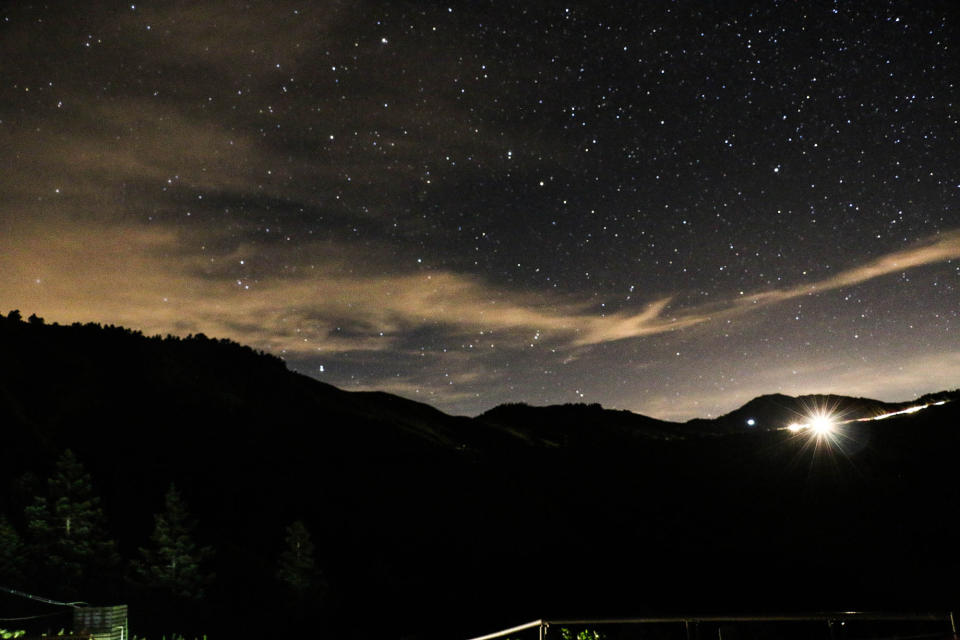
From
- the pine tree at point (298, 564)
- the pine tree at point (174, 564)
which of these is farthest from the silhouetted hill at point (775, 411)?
the pine tree at point (174, 564)

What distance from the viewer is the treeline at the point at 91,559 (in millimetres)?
20547

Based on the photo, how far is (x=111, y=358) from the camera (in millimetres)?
54562

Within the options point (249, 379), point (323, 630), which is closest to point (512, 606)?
point (323, 630)

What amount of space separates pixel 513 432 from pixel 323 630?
53.1m

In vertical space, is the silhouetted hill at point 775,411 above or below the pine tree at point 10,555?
above

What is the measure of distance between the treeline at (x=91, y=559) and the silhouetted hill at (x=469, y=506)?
31 cm

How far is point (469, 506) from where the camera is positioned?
1516 inches

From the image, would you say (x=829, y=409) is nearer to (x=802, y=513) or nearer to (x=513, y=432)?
(x=513, y=432)

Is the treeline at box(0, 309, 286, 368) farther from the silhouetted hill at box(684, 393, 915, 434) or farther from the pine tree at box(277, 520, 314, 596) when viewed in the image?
the silhouetted hill at box(684, 393, 915, 434)

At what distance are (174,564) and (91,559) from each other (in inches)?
106

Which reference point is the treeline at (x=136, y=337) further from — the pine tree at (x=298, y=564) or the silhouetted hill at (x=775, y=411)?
the silhouetted hill at (x=775, y=411)

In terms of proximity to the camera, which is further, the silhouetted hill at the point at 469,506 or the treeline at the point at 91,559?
the silhouetted hill at the point at 469,506

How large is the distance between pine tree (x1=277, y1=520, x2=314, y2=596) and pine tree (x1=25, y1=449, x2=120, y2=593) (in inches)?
229

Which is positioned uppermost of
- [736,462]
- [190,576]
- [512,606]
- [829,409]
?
[829,409]
